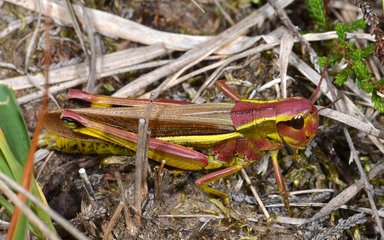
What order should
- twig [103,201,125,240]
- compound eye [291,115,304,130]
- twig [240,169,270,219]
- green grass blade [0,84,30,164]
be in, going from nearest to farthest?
green grass blade [0,84,30,164] < twig [103,201,125,240] < compound eye [291,115,304,130] < twig [240,169,270,219]

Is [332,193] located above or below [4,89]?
above

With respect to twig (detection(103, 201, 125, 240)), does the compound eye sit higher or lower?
higher

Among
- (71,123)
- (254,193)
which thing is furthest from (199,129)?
(71,123)

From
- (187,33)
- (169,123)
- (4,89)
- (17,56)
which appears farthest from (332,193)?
(17,56)

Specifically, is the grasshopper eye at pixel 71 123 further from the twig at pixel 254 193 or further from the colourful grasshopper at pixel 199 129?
the twig at pixel 254 193

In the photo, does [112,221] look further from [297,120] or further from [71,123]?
[297,120]

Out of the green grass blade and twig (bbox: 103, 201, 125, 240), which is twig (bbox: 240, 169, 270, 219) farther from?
the green grass blade

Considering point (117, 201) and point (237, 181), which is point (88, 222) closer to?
point (117, 201)

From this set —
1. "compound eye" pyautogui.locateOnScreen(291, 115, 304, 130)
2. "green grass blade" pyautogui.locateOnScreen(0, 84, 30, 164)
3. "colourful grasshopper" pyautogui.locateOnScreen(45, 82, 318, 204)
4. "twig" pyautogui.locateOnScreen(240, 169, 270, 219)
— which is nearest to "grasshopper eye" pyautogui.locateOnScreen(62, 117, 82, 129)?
"colourful grasshopper" pyautogui.locateOnScreen(45, 82, 318, 204)

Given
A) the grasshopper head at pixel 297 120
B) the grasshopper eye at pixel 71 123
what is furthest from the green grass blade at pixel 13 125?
the grasshopper head at pixel 297 120
